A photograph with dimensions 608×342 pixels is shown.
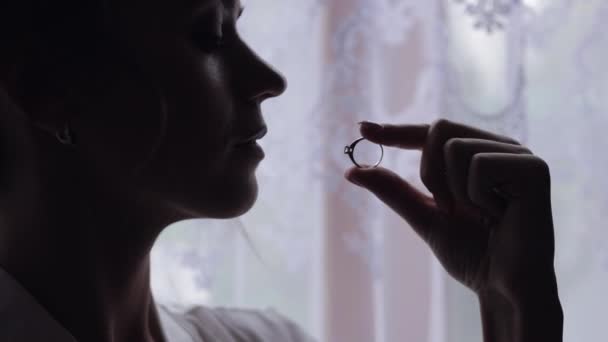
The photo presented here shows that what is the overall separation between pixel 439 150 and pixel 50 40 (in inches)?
18.6

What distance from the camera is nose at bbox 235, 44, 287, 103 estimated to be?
2.57ft

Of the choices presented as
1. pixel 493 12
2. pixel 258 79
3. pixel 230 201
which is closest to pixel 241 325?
pixel 230 201

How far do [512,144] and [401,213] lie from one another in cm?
17

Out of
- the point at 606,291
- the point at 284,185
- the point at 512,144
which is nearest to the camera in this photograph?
the point at 512,144

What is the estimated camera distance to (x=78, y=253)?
2.57 feet

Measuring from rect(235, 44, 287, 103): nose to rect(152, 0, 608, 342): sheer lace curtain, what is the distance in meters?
0.36

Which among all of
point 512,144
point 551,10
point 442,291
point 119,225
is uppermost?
point 551,10

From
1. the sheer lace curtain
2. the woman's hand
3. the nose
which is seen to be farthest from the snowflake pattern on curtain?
the nose

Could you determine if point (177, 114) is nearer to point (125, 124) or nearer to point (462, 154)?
point (125, 124)

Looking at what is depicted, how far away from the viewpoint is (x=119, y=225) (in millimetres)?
785

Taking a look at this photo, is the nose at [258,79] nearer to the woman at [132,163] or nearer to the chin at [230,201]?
the woman at [132,163]

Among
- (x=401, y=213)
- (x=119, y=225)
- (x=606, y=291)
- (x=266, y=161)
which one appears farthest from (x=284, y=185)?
(x=606, y=291)

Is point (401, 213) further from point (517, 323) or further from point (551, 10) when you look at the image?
point (551, 10)

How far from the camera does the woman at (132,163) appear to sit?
2.39ft
